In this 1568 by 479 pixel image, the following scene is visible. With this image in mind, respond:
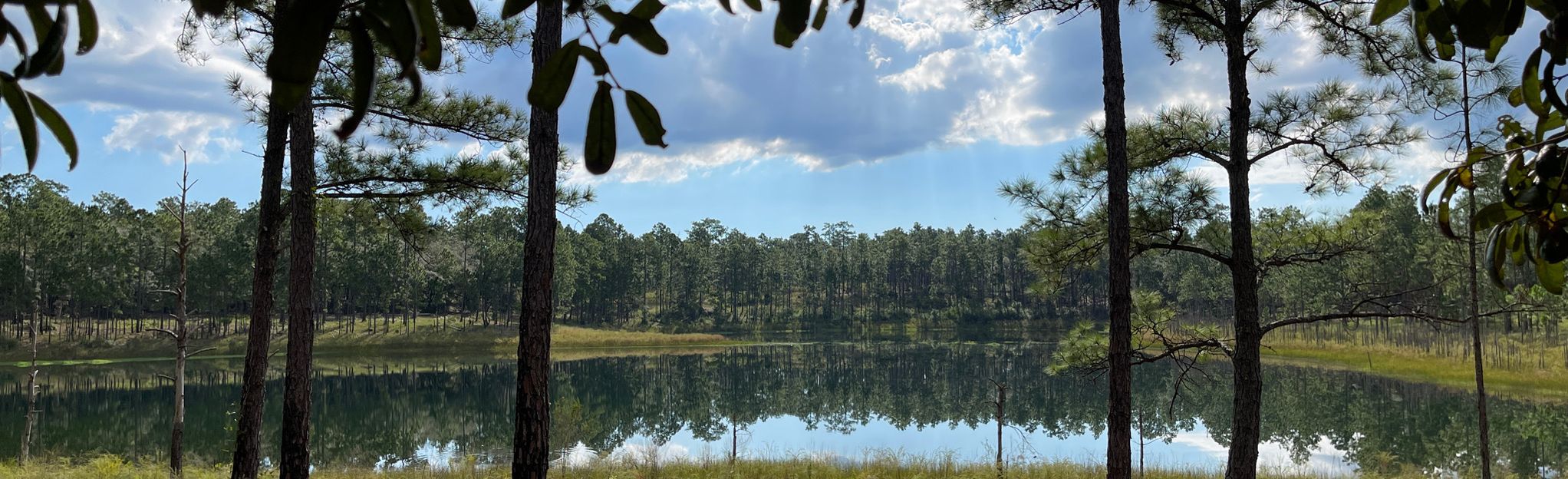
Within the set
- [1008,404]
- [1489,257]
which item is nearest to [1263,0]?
[1489,257]

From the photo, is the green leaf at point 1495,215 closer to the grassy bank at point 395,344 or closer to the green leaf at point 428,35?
the green leaf at point 428,35

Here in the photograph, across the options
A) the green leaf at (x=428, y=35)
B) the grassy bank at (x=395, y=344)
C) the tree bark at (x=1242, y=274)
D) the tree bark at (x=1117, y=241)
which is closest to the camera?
the green leaf at (x=428, y=35)

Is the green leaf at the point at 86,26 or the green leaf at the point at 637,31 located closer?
the green leaf at the point at 86,26

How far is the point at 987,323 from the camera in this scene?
62.2 metres

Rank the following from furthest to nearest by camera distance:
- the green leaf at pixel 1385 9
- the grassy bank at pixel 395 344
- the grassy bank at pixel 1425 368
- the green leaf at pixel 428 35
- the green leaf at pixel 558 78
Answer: the grassy bank at pixel 395 344
the grassy bank at pixel 1425 368
the green leaf at pixel 1385 9
the green leaf at pixel 558 78
the green leaf at pixel 428 35

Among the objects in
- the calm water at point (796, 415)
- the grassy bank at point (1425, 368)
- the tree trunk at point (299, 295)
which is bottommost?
the calm water at point (796, 415)

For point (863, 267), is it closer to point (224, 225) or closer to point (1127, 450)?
point (224, 225)

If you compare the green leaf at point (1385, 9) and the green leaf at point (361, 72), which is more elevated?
the green leaf at point (1385, 9)

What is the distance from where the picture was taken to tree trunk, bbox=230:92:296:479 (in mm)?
6219

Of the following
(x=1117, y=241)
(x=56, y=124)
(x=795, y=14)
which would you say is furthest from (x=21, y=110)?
(x=1117, y=241)

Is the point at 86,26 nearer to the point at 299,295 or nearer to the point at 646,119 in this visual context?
the point at 646,119

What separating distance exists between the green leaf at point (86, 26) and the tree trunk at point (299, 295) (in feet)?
21.1

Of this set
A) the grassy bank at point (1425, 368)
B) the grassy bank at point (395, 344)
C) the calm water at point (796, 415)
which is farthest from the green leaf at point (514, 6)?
the grassy bank at point (395, 344)

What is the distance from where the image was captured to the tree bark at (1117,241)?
553 cm
